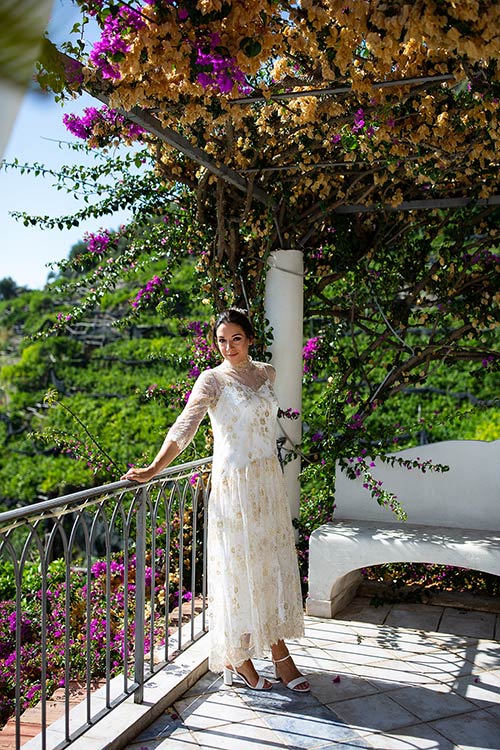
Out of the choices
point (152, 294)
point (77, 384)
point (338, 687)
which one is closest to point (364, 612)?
point (338, 687)

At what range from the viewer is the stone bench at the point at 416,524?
12.1ft

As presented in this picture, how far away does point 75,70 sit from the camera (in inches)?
102

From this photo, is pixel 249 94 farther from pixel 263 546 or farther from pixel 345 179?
pixel 263 546

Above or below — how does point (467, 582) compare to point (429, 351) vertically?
below

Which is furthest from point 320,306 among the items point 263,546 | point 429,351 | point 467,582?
point 263,546

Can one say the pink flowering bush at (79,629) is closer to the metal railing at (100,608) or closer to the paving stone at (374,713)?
the metal railing at (100,608)

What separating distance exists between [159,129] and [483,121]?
139cm

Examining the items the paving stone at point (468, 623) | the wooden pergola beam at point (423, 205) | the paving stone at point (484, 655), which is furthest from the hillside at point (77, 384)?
the paving stone at point (484, 655)

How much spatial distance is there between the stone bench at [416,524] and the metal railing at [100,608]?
2.26 ft

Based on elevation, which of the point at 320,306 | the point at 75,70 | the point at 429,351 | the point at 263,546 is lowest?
the point at 263,546

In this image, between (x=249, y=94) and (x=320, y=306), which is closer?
(x=249, y=94)

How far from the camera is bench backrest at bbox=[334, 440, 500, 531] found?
4.12 meters

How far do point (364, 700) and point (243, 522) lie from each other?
2.71 ft

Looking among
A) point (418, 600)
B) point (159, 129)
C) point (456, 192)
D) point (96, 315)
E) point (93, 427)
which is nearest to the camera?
point (159, 129)
